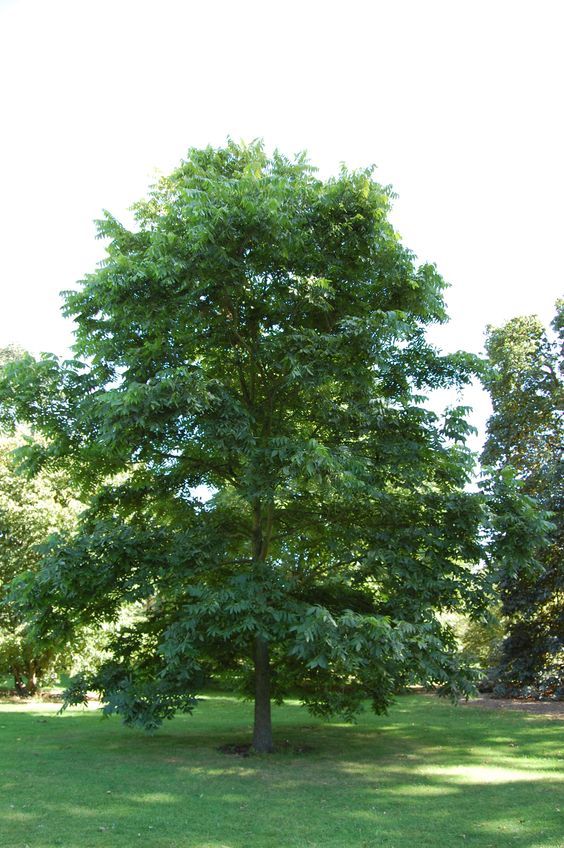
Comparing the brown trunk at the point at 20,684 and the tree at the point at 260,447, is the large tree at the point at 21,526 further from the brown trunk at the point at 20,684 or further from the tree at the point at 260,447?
the tree at the point at 260,447

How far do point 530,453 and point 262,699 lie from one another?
36.7 feet

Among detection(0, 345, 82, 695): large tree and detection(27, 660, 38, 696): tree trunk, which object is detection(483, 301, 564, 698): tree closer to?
detection(0, 345, 82, 695): large tree

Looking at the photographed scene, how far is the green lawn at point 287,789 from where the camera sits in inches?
242

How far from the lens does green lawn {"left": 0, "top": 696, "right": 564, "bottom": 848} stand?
20.1 ft

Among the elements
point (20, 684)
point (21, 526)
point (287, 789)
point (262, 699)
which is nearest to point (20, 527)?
point (21, 526)

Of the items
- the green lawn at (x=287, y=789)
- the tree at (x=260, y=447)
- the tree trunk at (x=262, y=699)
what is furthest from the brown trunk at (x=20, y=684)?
the tree trunk at (x=262, y=699)

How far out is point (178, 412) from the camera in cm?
891

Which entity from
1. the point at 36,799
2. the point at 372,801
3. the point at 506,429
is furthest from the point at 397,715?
the point at 36,799

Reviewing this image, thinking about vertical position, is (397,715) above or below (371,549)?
below

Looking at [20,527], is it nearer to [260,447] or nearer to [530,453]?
[260,447]

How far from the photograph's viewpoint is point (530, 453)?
18.1 metres

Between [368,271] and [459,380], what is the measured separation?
89.0 inches

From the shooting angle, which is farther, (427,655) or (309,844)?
(427,655)

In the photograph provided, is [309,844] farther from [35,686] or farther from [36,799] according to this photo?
[35,686]
